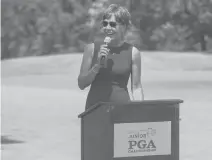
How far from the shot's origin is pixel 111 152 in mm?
3674

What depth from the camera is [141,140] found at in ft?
12.0

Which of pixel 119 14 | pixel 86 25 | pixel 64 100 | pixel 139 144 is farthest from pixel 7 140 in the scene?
pixel 86 25

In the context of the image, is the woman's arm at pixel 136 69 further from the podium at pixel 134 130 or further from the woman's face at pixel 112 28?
the podium at pixel 134 130

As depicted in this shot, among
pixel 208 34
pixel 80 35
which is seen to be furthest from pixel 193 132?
pixel 80 35

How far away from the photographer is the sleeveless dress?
165 inches

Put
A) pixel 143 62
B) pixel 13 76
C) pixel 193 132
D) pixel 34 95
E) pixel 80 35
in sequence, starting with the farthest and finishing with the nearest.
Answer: pixel 80 35 < pixel 143 62 < pixel 13 76 < pixel 34 95 < pixel 193 132

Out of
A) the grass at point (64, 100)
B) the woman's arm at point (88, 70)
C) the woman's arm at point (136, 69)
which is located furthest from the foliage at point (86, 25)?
the woman's arm at point (88, 70)

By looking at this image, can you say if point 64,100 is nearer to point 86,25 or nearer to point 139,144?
point 139,144

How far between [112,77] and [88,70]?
186 millimetres

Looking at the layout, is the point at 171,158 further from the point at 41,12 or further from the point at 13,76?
the point at 41,12

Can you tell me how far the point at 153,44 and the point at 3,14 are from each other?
10575mm

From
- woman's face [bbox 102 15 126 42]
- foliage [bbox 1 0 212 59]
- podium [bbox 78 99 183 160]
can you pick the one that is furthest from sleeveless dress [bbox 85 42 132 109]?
foliage [bbox 1 0 212 59]

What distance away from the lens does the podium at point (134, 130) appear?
144 inches

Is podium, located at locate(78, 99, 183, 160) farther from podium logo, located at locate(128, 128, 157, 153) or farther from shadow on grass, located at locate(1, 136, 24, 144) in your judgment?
shadow on grass, located at locate(1, 136, 24, 144)
